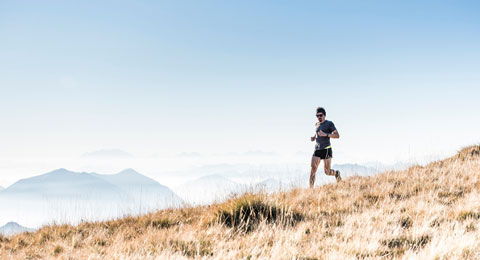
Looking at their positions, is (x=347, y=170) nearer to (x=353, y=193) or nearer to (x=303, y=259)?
(x=353, y=193)

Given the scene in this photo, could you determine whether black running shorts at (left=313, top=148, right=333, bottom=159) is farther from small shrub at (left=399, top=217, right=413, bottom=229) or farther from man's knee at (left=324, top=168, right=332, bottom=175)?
small shrub at (left=399, top=217, right=413, bottom=229)

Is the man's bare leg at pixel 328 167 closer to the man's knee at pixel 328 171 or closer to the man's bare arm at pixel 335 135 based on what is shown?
the man's knee at pixel 328 171

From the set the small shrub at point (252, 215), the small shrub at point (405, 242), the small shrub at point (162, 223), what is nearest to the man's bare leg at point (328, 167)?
the small shrub at point (252, 215)

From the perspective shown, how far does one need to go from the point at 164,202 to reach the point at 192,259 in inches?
196

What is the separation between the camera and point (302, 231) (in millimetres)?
4469

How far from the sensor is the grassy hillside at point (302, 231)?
11.8 ft

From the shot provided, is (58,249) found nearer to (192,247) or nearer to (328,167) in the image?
(192,247)

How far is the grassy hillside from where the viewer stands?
141 inches

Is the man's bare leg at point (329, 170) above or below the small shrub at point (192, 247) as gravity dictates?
above

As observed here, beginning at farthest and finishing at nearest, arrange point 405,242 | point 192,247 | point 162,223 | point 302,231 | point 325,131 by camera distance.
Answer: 1. point 325,131
2. point 162,223
3. point 302,231
4. point 192,247
5. point 405,242

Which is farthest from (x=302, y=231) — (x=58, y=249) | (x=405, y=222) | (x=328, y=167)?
(x=328, y=167)

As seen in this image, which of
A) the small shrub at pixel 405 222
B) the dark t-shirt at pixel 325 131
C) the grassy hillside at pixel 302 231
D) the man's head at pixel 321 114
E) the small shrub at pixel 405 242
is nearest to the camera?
the grassy hillside at pixel 302 231

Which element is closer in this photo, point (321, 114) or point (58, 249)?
point (58, 249)

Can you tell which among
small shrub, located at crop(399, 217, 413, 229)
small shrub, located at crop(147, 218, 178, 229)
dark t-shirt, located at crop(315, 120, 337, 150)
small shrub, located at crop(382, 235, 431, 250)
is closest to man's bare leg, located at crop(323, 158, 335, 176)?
dark t-shirt, located at crop(315, 120, 337, 150)
